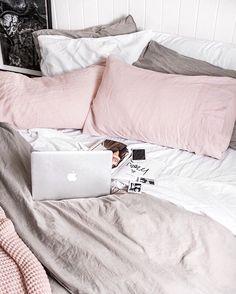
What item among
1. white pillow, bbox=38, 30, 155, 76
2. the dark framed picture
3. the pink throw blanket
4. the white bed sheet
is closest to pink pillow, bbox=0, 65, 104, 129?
the white bed sheet

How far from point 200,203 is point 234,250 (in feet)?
0.64

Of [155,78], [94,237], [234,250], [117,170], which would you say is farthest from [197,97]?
[94,237]

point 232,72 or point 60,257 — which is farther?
point 232,72

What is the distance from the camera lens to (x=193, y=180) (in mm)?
1479

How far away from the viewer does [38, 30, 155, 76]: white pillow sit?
197cm

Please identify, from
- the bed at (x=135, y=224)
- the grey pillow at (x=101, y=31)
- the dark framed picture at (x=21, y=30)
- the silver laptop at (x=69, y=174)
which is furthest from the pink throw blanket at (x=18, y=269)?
the dark framed picture at (x=21, y=30)

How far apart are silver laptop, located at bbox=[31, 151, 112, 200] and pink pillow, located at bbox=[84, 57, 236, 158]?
0.39 metres

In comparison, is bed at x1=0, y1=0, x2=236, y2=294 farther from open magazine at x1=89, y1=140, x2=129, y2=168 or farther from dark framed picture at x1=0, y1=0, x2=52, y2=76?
dark framed picture at x1=0, y1=0, x2=52, y2=76

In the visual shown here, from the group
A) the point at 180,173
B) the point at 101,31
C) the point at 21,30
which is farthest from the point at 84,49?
the point at 180,173

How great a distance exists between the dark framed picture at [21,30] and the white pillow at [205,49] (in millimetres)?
778

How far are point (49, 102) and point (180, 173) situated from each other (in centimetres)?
69

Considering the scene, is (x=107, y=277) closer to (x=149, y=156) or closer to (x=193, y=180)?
(x=193, y=180)

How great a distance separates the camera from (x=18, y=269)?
1.05 meters

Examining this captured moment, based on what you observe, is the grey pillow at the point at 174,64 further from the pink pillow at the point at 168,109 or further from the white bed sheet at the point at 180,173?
the white bed sheet at the point at 180,173
